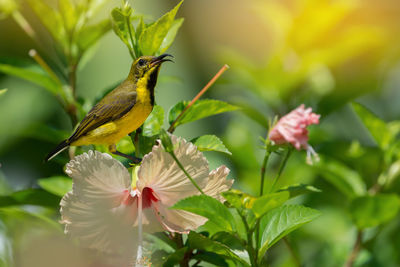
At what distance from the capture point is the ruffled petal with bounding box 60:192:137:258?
1.82 ft

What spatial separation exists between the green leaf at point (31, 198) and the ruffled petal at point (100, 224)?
19 cm

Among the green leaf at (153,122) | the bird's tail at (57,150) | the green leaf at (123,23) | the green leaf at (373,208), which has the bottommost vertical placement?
the green leaf at (373,208)

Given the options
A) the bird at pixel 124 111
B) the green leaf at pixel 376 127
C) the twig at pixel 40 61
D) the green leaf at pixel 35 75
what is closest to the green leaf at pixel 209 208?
the bird at pixel 124 111

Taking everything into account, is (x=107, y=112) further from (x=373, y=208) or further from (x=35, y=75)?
(x=373, y=208)

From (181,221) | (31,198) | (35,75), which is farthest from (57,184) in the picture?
(181,221)

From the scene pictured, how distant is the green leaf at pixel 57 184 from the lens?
0.77 metres

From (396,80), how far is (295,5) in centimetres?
33

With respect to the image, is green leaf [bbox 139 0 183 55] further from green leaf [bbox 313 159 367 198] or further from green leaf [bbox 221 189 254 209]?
green leaf [bbox 313 159 367 198]

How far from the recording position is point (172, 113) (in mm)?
683

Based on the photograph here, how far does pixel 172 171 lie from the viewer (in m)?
0.57

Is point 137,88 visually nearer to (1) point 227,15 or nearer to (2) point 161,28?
(2) point 161,28

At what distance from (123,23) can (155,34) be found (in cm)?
4

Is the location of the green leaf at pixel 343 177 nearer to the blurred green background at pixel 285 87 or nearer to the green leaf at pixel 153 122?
the blurred green background at pixel 285 87

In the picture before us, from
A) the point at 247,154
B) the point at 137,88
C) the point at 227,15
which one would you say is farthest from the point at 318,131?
the point at 227,15
